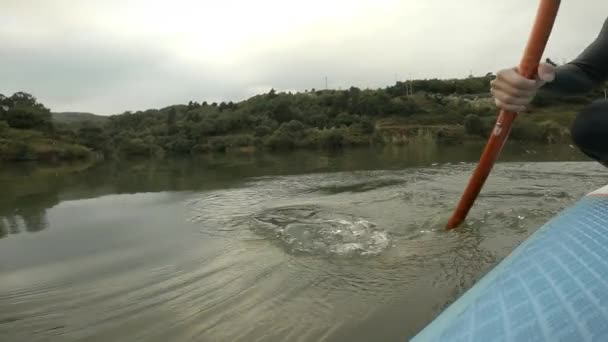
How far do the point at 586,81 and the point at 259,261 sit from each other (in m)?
2.70

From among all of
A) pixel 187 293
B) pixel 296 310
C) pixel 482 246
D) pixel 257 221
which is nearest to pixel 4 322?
pixel 187 293

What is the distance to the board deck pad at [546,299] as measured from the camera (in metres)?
0.87

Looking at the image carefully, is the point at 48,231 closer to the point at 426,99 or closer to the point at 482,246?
the point at 482,246

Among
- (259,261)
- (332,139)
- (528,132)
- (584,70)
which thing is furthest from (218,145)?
(584,70)

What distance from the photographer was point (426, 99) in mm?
53250

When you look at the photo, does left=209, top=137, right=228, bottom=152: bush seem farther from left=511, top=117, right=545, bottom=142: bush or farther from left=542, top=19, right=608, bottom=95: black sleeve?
left=542, top=19, right=608, bottom=95: black sleeve

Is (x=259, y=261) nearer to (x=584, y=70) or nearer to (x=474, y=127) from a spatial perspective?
(x=584, y=70)

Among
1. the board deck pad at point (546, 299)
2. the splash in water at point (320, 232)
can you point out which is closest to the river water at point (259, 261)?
the splash in water at point (320, 232)

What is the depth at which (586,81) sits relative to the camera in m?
1.81

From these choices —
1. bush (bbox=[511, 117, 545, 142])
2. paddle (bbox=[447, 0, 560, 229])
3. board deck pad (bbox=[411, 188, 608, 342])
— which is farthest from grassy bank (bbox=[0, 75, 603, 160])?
board deck pad (bbox=[411, 188, 608, 342])

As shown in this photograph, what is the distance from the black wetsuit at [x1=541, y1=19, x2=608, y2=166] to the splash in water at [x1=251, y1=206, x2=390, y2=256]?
213 centimetres

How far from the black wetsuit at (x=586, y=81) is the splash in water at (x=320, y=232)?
6.99 feet

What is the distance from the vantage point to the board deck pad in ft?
2.87

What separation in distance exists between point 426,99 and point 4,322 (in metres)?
54.6
